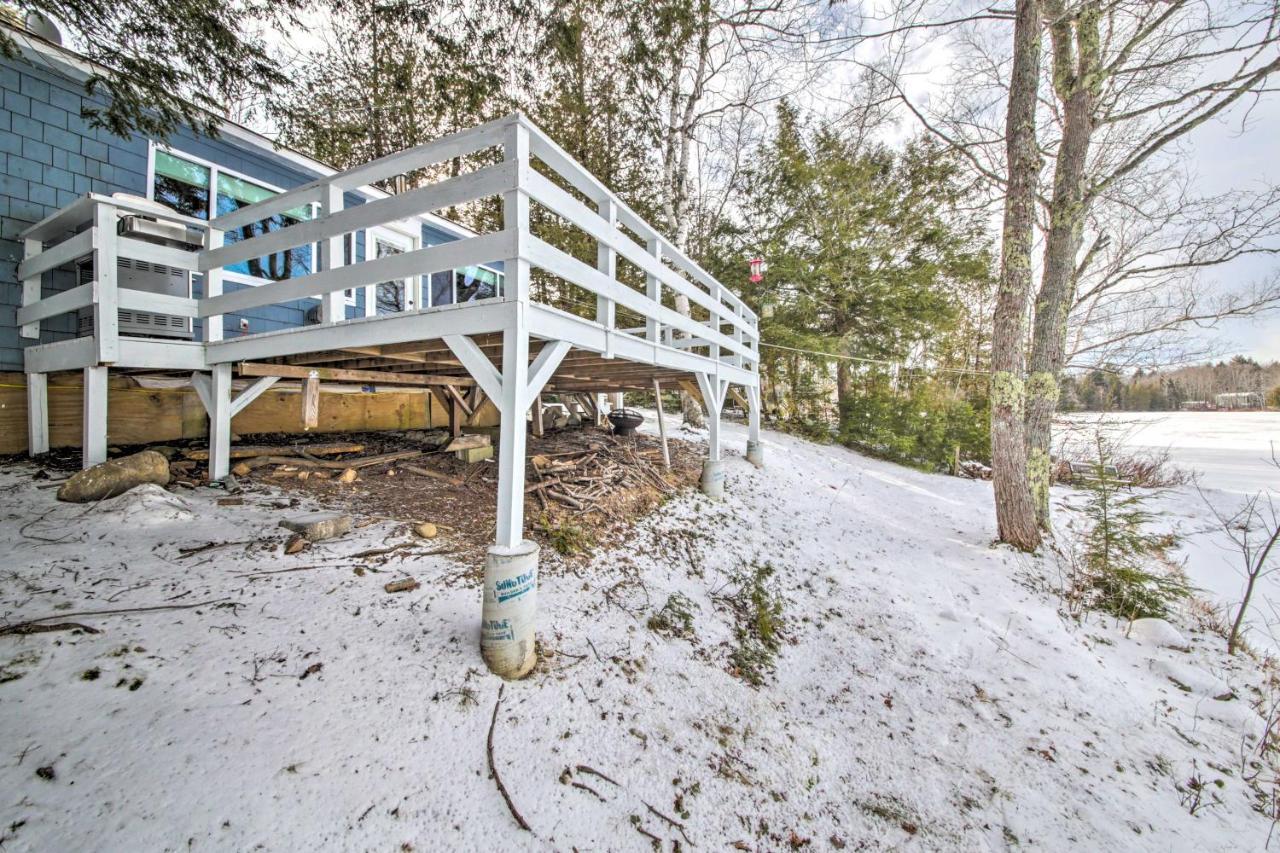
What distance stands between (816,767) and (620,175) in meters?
13.3

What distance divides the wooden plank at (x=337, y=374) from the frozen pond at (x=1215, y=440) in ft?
25.1

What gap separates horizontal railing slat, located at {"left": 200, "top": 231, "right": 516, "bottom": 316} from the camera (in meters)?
2.38

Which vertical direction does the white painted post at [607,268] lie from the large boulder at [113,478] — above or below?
above

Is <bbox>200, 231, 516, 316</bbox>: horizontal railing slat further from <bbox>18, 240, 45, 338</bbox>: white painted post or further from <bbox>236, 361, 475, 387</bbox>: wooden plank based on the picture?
<bbox>18, 240, 45, 338</bbox>: white painted post

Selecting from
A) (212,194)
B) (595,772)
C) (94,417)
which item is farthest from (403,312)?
(212,194)

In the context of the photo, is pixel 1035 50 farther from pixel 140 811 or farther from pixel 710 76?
pixel 140 811

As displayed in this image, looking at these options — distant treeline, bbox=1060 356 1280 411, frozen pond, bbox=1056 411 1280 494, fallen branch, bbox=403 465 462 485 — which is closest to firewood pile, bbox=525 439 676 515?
fallen branch, bbox=403 465 462 485

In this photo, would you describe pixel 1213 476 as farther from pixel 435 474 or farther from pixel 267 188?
pixel 267 188

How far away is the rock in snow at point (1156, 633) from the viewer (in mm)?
3883

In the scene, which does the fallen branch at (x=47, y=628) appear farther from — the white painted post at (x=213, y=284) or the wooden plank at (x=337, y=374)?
the white painted post at (x=213, y=284)

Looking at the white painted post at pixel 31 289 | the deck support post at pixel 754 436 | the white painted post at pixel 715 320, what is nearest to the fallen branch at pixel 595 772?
the white painted post at pixel 715 320

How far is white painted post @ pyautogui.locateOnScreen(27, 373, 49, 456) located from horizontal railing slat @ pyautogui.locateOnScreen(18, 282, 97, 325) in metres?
0.56

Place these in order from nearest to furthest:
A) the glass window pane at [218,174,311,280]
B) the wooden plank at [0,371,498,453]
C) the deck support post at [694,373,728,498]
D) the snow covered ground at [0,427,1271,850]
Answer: the snow covered ground at [0,427,1271,850] → the wooden plank at [0,371,498,453] → the deck support post at [694,373,728,498] → the glass window pane at [218,174,311,280]

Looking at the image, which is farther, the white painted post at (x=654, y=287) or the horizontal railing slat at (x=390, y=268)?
the white painted post at (x=654, y=287)
